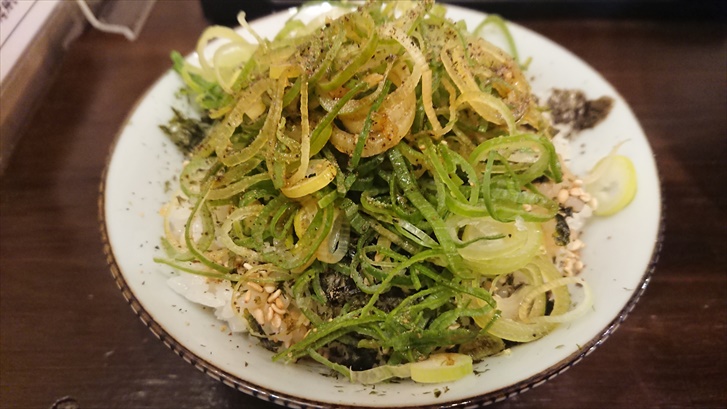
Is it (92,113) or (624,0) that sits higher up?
(624,0)

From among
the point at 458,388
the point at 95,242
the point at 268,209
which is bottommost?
the point at 95,242

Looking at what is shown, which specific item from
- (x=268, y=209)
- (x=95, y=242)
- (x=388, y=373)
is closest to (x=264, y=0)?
(x=95, y=242)

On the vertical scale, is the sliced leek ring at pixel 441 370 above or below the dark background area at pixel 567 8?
below

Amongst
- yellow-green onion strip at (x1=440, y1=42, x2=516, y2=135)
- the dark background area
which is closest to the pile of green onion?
yellow-green onion strip at (x1=440, y1=42, x2=516, y2=135)

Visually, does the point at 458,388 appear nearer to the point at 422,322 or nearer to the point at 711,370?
the point at 422,322

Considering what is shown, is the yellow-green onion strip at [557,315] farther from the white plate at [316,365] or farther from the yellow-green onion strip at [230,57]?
the yellow-green onion strip at [230,57]

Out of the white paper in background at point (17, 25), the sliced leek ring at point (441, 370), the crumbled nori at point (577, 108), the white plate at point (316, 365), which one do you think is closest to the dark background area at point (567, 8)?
the white paper in background at point (17, 25)

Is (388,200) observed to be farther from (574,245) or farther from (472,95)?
(574,245)
